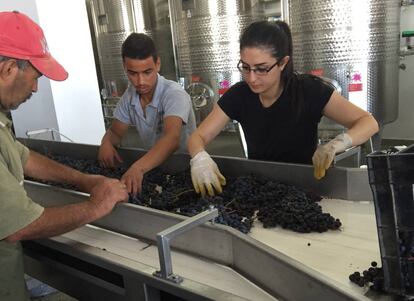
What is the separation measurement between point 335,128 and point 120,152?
165cm

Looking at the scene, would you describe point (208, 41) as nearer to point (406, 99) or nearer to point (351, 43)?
point (351, 43)

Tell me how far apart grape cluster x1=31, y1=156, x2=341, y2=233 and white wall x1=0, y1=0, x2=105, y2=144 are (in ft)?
5.41

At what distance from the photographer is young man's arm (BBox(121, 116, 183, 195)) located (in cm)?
159

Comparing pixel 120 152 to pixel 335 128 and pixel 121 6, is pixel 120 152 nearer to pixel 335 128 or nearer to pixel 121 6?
pixel 335 128

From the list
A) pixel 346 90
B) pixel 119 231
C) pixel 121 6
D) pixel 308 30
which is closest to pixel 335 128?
pixel 346 90

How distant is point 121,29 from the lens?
167 inches

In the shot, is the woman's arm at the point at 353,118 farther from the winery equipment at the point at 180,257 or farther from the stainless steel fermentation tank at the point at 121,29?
the stainless steel fermentation tank at the point at 121,29

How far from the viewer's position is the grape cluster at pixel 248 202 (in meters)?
1.21

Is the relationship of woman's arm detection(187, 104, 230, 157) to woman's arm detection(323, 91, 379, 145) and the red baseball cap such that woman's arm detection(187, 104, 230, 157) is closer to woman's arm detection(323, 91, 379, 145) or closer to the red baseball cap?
woman's arm detection(323, 91, 379, 145)

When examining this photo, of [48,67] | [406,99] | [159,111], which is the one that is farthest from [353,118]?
[406,99]

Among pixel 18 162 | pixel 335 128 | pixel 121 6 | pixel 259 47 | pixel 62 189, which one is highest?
pixel 121 6

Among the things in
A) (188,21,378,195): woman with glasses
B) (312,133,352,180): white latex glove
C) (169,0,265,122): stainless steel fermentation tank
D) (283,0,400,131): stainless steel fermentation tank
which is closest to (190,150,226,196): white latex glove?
(188,21,378,195): woman with glasses

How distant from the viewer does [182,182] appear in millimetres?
1682

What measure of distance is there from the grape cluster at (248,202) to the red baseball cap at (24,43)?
56cm
